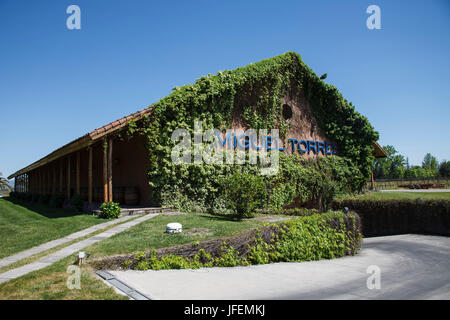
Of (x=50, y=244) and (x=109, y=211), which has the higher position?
(x=109, y=211)

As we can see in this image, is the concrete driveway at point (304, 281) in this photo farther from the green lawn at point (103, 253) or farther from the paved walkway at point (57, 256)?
the paved walkway at point (57, 256)

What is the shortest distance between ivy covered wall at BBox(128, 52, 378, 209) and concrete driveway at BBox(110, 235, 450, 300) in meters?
6.88

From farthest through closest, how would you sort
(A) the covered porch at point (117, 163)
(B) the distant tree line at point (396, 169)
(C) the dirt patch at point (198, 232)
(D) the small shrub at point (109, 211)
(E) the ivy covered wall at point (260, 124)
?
(B) the distant tree line at point (396, 169) < (E) the ivy covered wall at point (260, 124) < (A) the covered porch at point (117, 163) < (D) the small shrub at point (109, 211) < (C) the dirt patch at point (198, 232)

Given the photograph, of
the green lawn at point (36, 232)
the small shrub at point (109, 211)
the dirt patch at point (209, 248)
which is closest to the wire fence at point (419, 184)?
the small shrub at point (109, 211)

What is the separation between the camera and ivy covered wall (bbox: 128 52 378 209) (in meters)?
11.9

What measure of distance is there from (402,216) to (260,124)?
793cm

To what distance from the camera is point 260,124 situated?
52.4 ft

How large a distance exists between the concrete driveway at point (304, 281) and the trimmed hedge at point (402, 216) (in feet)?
14.5

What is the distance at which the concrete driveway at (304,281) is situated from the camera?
14.1 feet

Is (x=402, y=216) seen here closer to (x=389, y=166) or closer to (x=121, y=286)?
(x=121, y=286)

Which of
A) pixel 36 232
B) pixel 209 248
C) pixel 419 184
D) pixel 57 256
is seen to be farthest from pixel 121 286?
pixel 419 184

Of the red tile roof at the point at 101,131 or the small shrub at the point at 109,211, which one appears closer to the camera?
the small shrub at the point at 109,211
